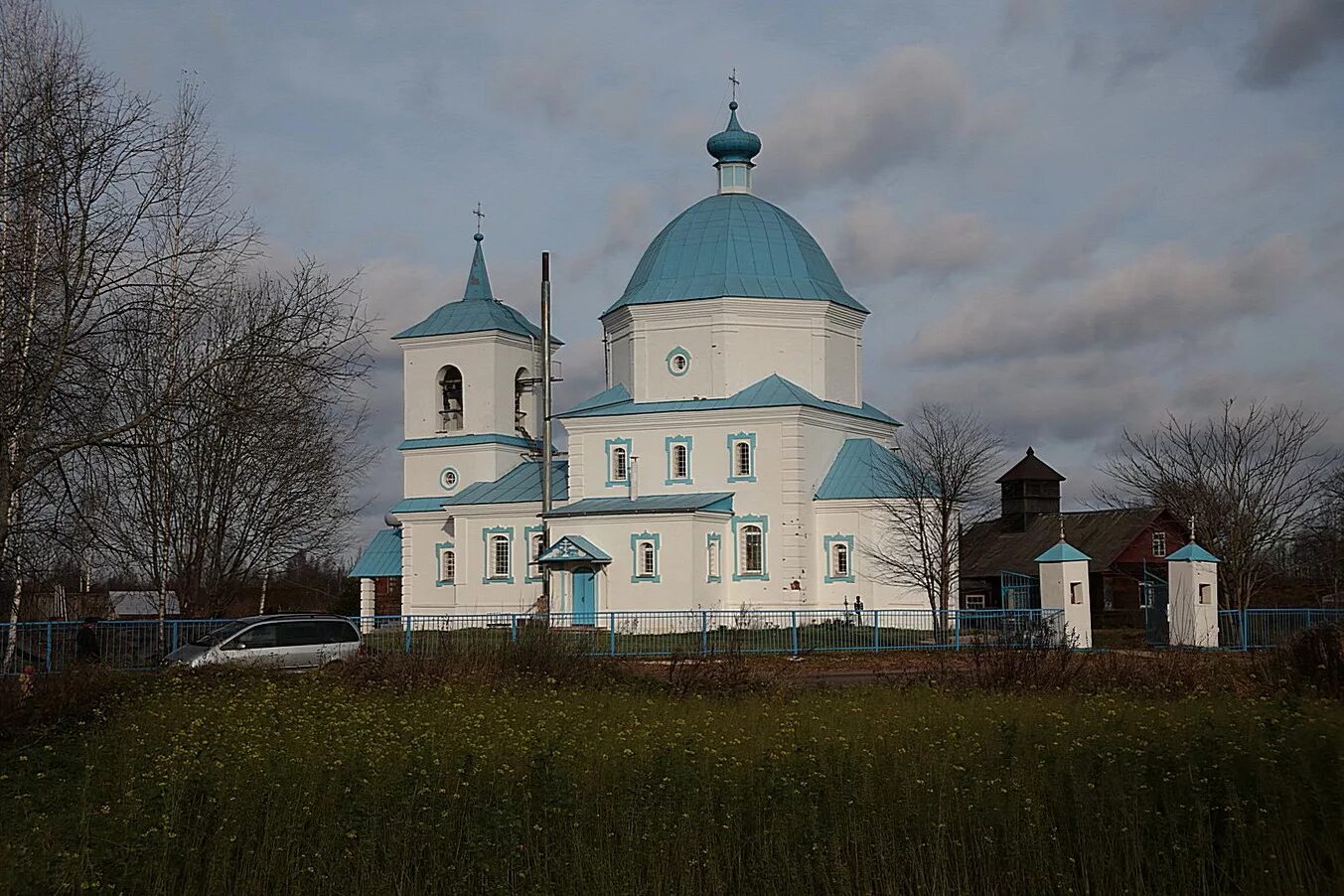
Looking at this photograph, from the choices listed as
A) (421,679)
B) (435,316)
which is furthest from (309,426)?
(435,316)

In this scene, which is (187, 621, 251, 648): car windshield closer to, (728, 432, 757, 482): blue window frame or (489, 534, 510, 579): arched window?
(728, 432, 757, 482): blue window frame

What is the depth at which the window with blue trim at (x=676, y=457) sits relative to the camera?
1464 inches

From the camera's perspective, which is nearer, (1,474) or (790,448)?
(1,474)

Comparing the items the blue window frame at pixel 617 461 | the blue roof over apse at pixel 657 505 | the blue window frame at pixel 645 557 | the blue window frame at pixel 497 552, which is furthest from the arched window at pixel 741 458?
the blue window frame at pixel 497 552

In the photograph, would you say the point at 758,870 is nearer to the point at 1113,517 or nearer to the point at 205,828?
the point at 205,828

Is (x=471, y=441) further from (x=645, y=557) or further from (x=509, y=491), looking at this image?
(x=645, y=557)

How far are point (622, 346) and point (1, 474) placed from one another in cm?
2602

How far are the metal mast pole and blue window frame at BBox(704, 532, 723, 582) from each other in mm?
4182

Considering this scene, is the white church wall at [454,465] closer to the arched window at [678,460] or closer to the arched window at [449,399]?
the arched window at [449,399]

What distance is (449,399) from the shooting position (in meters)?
44.8

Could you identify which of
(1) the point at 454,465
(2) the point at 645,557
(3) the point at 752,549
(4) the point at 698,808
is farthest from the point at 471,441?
(4) the point at 698,808

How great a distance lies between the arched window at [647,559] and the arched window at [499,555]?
6647mm

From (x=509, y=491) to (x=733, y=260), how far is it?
980 centimetres

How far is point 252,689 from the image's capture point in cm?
1559
